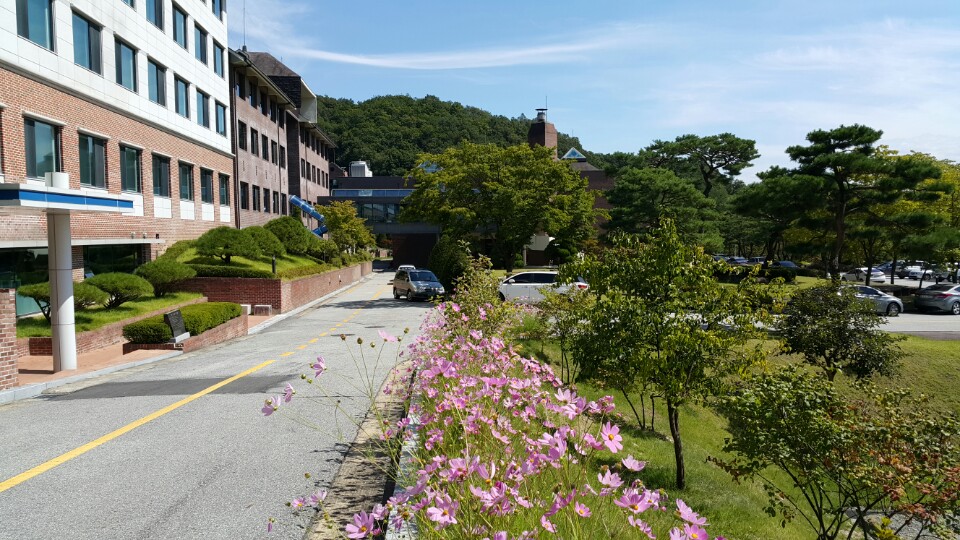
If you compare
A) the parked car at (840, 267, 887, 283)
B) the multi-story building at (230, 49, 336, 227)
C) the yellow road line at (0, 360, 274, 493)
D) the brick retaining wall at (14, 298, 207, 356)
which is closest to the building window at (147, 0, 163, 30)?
the multi-story building at (230, 49, 336, 227)

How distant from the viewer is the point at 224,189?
115 feet

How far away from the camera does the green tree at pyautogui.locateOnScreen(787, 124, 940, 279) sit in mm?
33375

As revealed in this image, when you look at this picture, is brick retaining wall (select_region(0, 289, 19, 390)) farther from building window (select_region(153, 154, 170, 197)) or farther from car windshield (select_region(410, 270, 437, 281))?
car windshield (select_region(410, 270, 437, 281))

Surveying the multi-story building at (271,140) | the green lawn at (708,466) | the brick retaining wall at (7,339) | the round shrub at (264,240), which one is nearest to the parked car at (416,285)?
the round shrub at (264,240)

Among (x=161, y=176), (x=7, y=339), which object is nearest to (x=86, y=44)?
(x=161, y=176)

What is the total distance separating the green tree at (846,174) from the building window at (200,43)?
3480 cm

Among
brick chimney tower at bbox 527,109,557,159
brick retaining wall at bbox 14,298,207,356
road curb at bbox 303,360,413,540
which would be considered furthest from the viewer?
brick chimney tower at bbox 527,109,557,159

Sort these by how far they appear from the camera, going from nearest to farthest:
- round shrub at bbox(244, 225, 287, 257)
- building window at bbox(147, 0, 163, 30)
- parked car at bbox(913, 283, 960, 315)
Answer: building window at bbox(147, 0, 163, 30) → round shrub at bbox(244, 225, 287, 257) → parked car at bbox(913, 283, 960, 315)

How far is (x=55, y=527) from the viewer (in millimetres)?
5285

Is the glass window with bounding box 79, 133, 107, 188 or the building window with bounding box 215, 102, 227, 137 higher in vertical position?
the building window with bounding box 215, 102, 227, 137

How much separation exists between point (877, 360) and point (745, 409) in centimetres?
1264

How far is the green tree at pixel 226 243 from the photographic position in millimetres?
25609

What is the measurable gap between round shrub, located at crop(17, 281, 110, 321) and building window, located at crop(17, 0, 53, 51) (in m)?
7.54

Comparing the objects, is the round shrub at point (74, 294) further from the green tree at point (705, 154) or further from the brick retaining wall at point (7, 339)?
the green tree at point (705, 154)
